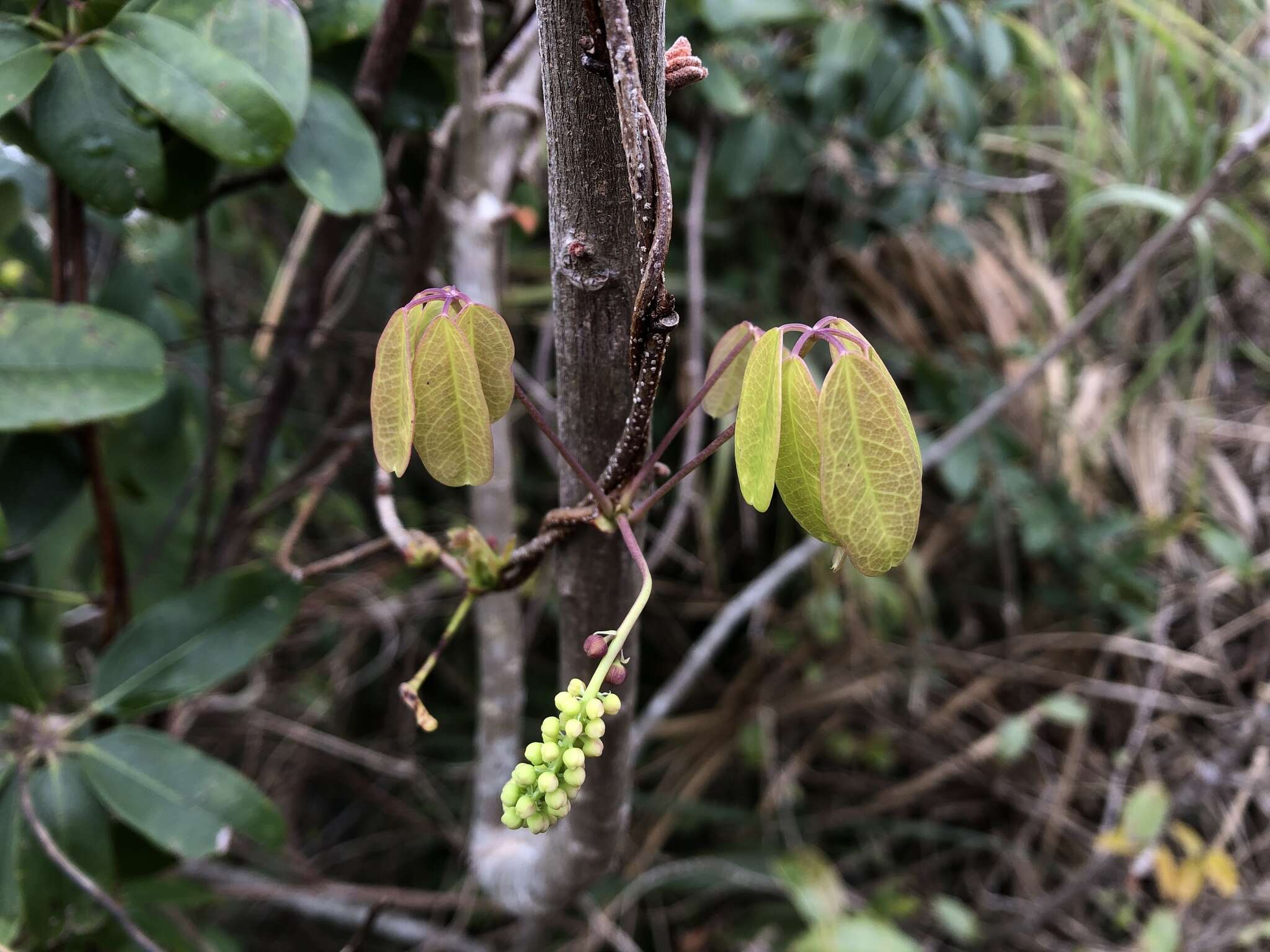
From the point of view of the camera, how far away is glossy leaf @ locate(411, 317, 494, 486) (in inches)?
12.8

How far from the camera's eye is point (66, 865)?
59 cm

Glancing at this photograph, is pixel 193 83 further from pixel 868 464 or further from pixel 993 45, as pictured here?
pixel 993 45

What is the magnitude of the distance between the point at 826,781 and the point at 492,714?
98cm

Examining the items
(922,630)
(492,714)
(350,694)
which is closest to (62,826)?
(492,714)

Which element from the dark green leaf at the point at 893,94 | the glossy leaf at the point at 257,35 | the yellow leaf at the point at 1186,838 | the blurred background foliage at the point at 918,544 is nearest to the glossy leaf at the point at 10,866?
the blurred background foliage at the point at 918,544

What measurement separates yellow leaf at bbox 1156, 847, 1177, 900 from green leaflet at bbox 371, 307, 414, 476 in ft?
4.49

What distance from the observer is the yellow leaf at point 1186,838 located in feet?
3.91

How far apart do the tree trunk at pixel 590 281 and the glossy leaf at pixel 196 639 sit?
0.39 metres

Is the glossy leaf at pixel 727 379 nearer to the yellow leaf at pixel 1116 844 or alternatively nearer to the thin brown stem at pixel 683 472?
the thin brown stem at pixel 683 472

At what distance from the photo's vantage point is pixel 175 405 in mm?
895

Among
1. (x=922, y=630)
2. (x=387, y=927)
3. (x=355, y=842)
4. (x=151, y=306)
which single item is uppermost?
(x=151, y=306)

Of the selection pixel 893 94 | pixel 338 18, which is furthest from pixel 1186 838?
pixel 338 18

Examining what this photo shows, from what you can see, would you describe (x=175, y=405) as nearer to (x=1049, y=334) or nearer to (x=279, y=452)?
(x=279, y=452)

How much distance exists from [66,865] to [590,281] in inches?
24.2
